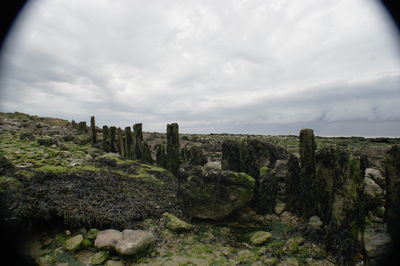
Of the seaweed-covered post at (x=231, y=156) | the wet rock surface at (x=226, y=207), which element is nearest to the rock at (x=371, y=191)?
the wet rock surface at (x=226, y=207)

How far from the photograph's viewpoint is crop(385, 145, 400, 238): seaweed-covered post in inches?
268

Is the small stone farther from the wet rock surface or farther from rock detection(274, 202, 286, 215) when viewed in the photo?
rock detection(274, 202, 286, 215)

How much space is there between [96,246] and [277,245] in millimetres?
6873

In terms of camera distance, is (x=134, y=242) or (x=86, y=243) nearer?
(x=134, y=242)

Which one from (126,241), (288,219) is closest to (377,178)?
(288,219)

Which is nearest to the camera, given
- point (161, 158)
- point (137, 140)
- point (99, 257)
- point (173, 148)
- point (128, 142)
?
point (99, 257)

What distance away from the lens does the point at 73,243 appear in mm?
7375

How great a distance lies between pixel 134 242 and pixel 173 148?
1208 cm

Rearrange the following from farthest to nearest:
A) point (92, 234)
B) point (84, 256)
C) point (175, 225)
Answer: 1. point (175, 225)
2. point (92, 234)
3. point (84, 256)

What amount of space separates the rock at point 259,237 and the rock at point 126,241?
4.09 metres

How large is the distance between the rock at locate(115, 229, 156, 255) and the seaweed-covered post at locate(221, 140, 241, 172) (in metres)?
7.00

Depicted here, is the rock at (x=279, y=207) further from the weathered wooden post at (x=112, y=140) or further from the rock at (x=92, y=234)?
the weathered wooden post at (x=112, y=140)

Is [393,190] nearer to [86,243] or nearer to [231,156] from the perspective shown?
[231,156]

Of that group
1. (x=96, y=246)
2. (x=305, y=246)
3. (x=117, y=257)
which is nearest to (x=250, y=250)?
(x=305, y=246)
